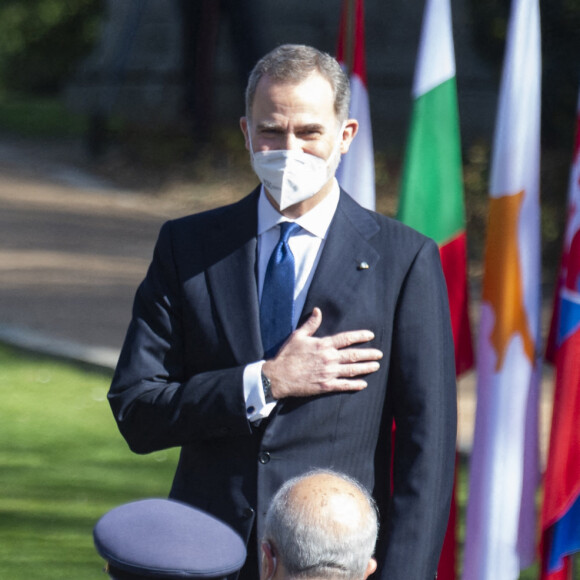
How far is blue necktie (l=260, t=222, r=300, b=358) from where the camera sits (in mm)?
3018

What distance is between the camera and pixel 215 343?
3008mm

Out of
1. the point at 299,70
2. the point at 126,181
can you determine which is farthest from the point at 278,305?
the point at 126,181

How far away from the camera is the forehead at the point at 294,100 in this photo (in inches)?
116

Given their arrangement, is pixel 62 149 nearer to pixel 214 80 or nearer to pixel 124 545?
pixel 214 80

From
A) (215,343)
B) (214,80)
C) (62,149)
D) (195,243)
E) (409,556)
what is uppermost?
(195,243)

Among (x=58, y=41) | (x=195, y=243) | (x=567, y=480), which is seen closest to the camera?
(x=195, y=243)

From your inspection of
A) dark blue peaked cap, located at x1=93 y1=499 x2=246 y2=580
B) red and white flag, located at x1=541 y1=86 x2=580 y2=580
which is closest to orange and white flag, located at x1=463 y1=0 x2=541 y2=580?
red and white flag, located at x1=541 y1=86 x2=580 y2=580

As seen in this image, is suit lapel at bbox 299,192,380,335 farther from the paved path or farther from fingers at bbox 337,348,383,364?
the paved path

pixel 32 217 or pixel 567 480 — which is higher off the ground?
pixel 567 480

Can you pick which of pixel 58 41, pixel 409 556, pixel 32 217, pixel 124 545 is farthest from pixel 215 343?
pixel 58 41

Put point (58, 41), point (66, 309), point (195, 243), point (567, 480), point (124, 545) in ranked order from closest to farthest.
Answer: point (124, 545) < point (195, 243) < point (567, 480) < point (66, 309) < point (58, 41)

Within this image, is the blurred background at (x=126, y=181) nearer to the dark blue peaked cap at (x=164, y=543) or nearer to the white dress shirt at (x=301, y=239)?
the white dress shirt at (x=301, y=239)

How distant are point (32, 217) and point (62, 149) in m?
5.27

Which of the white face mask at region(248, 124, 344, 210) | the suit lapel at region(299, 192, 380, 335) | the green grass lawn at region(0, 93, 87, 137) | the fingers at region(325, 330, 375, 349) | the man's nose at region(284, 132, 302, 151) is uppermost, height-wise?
the man's nose at region(284, 132, 302, 151)
